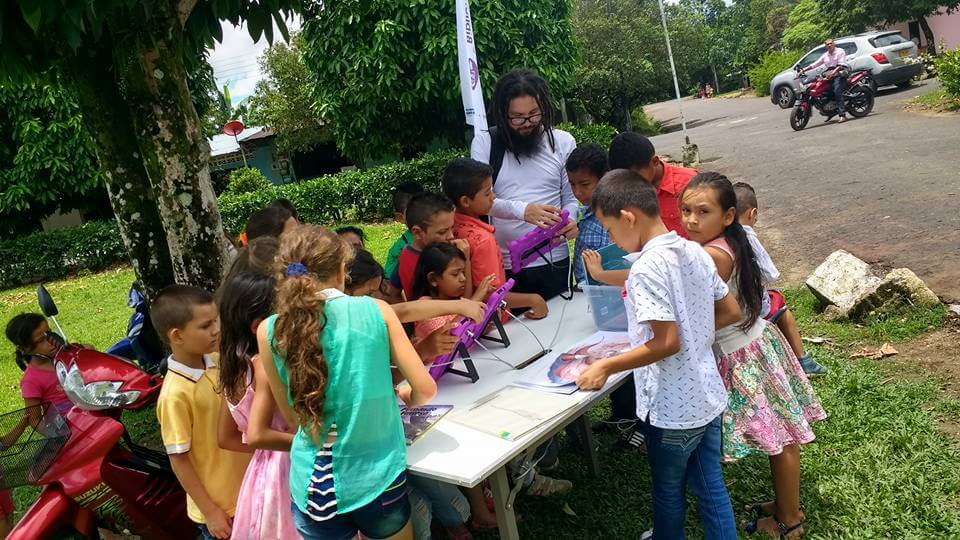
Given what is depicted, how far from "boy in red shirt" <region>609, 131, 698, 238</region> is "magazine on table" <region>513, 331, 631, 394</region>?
0.76m

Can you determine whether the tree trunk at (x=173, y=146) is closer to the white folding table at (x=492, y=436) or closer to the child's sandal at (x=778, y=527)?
the white folding table at (x=492, y=436)

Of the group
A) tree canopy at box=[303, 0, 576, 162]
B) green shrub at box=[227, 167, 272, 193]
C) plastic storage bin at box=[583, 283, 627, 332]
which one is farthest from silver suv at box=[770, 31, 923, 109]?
plastic storage bin at box=[583, 283, 627, 332]

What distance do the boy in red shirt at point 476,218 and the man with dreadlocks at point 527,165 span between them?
7.0 inches

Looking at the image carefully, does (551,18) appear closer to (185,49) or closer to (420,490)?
(185,49)

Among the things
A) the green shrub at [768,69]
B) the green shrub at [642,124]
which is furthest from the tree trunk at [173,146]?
the green shrub at [768,69]

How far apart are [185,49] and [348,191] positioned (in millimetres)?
8466

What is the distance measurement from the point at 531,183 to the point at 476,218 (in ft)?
1.31

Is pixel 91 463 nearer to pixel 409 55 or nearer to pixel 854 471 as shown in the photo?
pixel 854 471

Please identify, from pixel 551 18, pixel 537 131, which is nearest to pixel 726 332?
pixel 537 131

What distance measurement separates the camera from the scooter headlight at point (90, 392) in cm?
257

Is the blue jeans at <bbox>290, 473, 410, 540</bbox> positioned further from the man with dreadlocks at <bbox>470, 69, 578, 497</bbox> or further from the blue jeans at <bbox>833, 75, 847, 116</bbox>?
the blue jeans at <bbox>833, 75, 847, 116</bbox>

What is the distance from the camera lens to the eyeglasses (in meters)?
3.46

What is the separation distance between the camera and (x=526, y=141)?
11.6 ft

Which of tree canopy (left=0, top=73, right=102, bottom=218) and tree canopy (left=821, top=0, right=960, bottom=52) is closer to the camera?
tree canopy (left=0, top=73, right=102, bottom=218)
